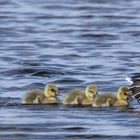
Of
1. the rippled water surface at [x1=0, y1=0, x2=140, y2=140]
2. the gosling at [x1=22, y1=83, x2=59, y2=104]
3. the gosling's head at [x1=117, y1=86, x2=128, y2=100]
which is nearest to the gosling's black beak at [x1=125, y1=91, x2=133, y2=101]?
the gosling's head at [x1=117, y1=86, x2=128, y2=100]

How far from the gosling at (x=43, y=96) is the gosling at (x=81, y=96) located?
24cm

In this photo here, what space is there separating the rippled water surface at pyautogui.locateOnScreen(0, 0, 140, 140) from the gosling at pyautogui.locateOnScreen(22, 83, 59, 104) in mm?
162

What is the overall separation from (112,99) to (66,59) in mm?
5160

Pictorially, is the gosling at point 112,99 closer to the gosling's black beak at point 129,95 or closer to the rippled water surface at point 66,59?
Answer: the gosling's black beak at point 129,95

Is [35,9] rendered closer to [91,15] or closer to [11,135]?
[91,15]

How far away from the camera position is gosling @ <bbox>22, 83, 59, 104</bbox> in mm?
16641

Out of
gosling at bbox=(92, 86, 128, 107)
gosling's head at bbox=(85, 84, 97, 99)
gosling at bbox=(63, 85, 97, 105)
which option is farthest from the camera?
gosling's head at bbox=(85, 84, 97, 99)

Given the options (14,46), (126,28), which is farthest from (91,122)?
(126,28)

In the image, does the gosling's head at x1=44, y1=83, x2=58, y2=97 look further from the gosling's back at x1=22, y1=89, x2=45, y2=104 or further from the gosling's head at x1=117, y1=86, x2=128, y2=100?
the gosling's head at x1=117, y1=86, x2=128, y2=100

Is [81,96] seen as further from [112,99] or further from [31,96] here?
[31,96]

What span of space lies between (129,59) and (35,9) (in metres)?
9.73

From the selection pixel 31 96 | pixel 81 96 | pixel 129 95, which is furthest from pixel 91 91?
pixel 31 96

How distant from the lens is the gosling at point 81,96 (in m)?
16.6

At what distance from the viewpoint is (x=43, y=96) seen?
55.3ft
